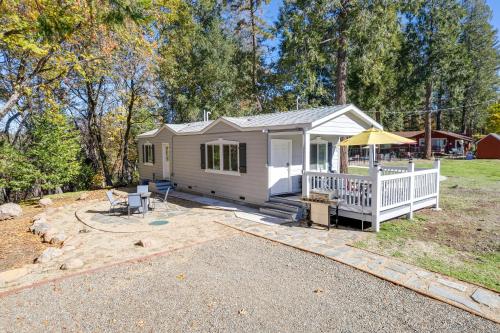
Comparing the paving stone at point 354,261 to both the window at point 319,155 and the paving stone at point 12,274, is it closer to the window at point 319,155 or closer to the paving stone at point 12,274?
the paving stone at point 12,274

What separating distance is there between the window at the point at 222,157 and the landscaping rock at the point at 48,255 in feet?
20.2

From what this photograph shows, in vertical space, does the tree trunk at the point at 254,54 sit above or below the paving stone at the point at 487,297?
above

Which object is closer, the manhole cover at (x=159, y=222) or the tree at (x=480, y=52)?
the manhole cover at (x=159, y=222)

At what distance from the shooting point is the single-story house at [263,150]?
936 cm

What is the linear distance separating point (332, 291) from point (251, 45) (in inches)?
890

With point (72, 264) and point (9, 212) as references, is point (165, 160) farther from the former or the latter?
point (72, 264)

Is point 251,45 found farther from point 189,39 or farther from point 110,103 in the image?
point 110,103

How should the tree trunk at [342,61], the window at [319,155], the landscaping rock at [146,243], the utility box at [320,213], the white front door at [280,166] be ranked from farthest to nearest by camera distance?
the tree trunk at [342,61] < the window at [319,155] < the white front door at [280,166] < the utility box at [320,213] < the landscaping rock at [146,243]

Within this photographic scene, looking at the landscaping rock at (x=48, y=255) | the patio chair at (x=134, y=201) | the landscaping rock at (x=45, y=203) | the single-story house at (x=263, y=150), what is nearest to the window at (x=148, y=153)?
the single-story house at (x=263, y=150)

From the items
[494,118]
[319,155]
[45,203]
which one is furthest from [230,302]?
[494,118]

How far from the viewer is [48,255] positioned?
5.79 metres

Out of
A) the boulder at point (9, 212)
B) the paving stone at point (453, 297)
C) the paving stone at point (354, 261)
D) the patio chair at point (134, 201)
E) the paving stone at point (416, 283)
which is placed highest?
the patio chair at point (134, 201)

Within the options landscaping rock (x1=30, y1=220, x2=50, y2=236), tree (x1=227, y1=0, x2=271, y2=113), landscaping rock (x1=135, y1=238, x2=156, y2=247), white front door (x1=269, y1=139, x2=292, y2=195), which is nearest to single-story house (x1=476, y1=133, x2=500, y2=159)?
tree (x1=227, y1=0, x2=271, y2=113)

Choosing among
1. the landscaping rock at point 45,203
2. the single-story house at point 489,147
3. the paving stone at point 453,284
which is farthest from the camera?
the single-story house at point 489,147
